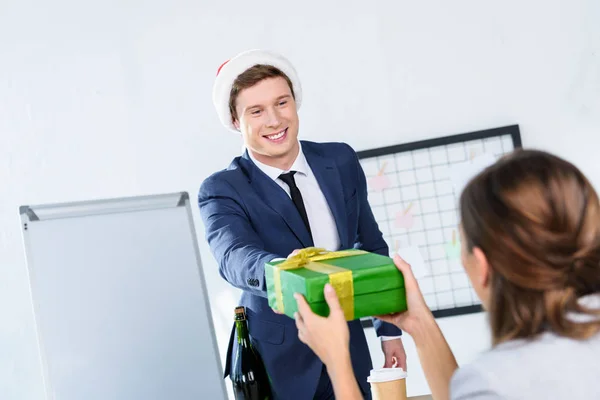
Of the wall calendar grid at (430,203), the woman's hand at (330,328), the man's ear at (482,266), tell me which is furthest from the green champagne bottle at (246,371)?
the wall calendar grid at (430,203)

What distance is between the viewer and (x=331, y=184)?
1729 mm

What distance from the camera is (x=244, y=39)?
110 inches

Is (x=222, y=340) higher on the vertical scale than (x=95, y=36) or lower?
lower

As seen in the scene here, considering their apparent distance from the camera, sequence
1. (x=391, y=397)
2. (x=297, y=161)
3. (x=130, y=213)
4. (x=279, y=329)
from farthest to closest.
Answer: (x=130, y=213), (x=297, y=161), (x=279, y=329), (x=391, y=397)

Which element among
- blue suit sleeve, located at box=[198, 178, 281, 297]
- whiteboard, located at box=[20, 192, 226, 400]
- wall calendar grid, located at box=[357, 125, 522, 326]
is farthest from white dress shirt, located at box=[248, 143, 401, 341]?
wall calendar grid, located at box=[357, 125, 522, 326]

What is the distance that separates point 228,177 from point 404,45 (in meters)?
1.31

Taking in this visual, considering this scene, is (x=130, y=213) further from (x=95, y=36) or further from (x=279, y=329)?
(x=95, y=36)

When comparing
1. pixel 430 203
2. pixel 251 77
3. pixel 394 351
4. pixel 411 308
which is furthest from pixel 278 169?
pixel 430 203

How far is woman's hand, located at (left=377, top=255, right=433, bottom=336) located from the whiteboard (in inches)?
40.8

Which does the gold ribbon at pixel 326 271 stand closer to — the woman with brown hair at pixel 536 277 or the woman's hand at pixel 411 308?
the woman's hand at pixel 411 308

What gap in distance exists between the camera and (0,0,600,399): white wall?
2.72 meters

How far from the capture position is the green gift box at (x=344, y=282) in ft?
3.43

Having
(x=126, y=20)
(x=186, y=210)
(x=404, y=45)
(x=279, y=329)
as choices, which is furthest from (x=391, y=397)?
(x=126, y=20)

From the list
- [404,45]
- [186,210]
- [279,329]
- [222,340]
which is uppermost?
[404,45]
